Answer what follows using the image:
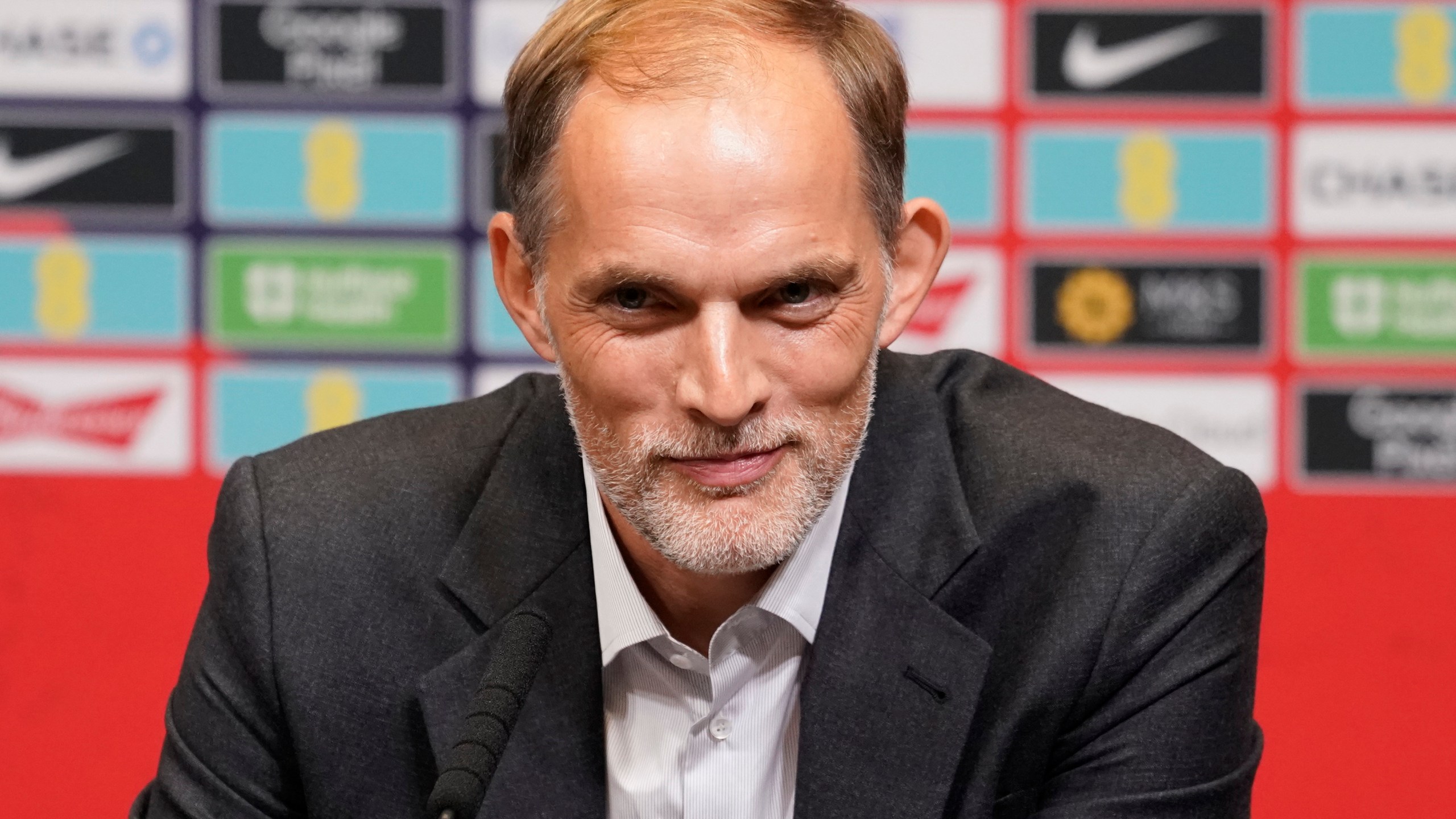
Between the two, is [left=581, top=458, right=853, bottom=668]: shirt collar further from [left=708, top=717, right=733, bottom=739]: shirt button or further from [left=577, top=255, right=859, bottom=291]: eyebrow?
[left=577, top=255, right=859, bottom=291]: eyebrow

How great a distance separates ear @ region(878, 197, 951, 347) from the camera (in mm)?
1434

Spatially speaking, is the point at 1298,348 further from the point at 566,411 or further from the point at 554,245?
the point at 554,245

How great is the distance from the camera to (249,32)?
2502 mm

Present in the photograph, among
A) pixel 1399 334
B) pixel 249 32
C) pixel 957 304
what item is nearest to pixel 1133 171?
pixel 957 304

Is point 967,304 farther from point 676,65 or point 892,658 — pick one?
point 676,65

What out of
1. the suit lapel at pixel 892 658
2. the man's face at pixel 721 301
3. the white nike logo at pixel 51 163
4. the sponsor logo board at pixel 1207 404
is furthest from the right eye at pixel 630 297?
the white nike logo at pixel 51 163

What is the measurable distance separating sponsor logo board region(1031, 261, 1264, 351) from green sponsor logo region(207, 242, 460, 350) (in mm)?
1076

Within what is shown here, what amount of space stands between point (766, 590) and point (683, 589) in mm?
108

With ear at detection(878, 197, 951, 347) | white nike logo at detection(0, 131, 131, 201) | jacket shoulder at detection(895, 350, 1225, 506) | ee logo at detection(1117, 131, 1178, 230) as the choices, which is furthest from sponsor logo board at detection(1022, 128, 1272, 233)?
white nike logo at detection(0, 131, 131, 201)

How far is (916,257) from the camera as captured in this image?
147cm

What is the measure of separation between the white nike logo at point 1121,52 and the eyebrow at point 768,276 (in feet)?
4.38

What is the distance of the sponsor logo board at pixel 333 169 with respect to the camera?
2.51 m

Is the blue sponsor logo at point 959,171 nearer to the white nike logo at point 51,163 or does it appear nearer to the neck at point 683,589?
the neck at point 683,589

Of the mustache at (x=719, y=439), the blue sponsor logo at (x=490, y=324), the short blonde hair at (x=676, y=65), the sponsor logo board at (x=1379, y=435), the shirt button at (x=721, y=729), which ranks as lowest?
the shirt button at (x=721, y=729)
